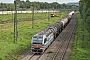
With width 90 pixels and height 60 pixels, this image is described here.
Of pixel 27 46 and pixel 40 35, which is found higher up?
pixel 40 35

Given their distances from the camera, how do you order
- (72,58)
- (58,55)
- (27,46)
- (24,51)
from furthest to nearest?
(27,46) → (24,51) → (58,55) → (72,58)

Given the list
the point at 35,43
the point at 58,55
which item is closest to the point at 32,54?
the point at 35,43

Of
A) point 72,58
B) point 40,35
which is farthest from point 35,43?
point 72,58

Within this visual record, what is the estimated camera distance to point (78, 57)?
99.7ft

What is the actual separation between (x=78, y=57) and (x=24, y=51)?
8714mm

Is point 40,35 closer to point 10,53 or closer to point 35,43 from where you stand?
point 35,43

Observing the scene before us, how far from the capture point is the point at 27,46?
128 ft

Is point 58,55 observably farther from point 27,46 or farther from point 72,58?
point 27,46

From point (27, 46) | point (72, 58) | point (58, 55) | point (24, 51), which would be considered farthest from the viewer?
point (27, 46)

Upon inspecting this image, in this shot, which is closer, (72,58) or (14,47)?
(72,58)

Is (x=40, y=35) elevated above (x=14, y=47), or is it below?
above

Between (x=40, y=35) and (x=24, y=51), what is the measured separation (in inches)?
144

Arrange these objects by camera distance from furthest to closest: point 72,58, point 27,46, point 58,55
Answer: point 27,46 < point 58,55 < point 72,58

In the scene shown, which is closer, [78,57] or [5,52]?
[78,57]
